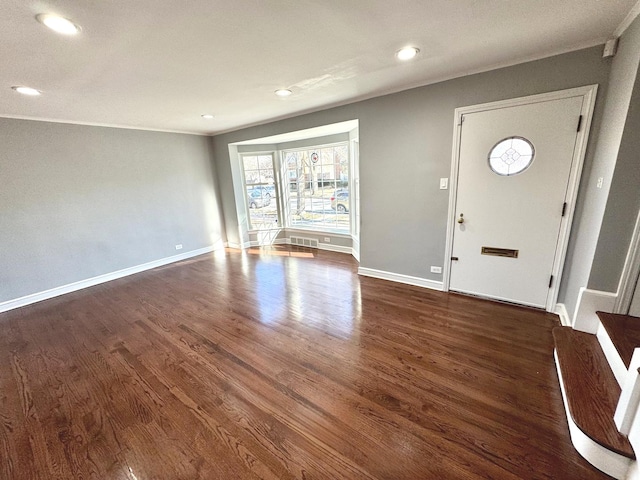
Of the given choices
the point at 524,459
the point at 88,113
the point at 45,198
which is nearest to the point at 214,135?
the point at 88,113

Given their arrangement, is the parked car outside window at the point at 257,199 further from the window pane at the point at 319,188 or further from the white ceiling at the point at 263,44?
the white ceiling at the point at 263,44

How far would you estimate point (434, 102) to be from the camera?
2727mm

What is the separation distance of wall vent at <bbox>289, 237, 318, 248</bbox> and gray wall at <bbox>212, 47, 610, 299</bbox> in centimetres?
189

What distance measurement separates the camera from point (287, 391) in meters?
1.77

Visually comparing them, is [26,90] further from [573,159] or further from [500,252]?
[573,159]

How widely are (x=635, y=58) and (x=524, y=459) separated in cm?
246

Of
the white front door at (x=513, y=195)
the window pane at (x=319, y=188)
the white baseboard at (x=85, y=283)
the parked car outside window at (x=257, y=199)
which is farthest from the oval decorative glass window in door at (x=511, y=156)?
the white baseboard at (x=85, y=283)

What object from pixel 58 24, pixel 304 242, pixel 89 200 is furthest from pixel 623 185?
pixel 89 200

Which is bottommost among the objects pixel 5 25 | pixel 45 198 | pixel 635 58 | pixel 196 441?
pixel 196 441

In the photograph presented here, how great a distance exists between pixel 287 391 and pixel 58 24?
2637 mm

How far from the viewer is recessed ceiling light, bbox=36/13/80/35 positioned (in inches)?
53.9

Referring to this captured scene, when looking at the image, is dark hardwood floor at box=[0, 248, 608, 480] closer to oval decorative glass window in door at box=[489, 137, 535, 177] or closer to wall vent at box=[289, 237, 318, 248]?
oval decorative glass window in door at box=[489, 137, 535, 177]

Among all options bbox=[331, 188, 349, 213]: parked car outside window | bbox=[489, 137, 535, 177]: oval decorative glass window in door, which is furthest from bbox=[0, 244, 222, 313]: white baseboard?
bbox=[489, 137, 535, 177]: oval decorative glass window in door

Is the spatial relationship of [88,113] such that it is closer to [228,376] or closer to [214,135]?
[214,135]
